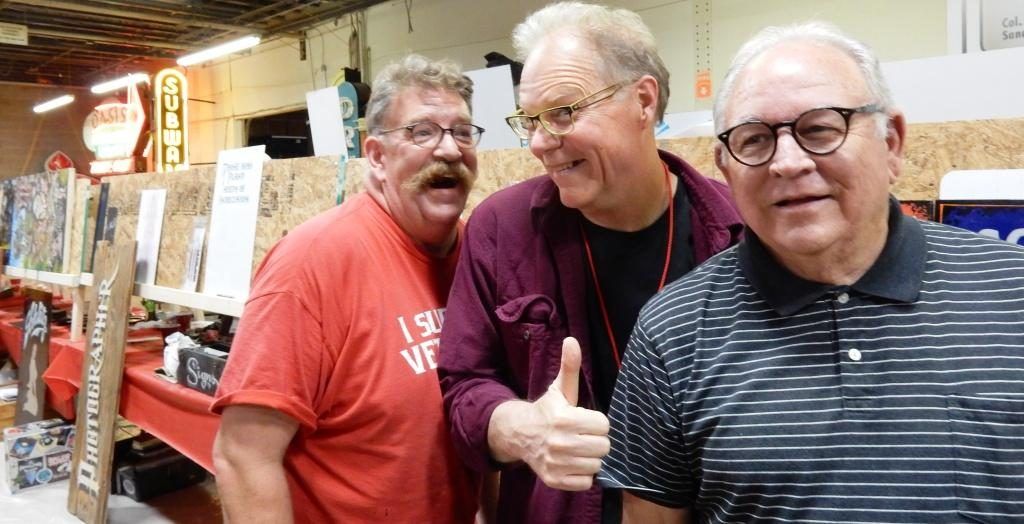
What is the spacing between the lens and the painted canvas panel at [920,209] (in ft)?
4.42

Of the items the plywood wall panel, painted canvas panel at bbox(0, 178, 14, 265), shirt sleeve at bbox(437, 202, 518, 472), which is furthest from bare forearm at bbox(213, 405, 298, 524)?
painted canvas panel at bbox(0, 178, 14, 265)

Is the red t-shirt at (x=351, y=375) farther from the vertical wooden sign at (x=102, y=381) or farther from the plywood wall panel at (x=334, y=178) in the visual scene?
the vertical wooden sign at (x=102, y=381)

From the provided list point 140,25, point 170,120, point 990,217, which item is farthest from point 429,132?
point 140,25

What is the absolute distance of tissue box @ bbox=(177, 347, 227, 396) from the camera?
8.98ft

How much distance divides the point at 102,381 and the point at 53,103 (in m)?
10.0

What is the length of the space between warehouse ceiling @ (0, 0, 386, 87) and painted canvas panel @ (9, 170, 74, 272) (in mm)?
3472

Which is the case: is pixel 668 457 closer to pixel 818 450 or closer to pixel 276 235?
pixel 818 450

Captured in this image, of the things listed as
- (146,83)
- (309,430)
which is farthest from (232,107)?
(309,430)

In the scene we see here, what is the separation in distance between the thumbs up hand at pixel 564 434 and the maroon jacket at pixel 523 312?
0.14m

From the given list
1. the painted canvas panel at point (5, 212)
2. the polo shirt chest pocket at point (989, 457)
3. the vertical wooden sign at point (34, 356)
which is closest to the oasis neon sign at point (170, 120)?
the painted canvas panel at point (5, 212)

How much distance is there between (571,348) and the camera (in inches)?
40.9

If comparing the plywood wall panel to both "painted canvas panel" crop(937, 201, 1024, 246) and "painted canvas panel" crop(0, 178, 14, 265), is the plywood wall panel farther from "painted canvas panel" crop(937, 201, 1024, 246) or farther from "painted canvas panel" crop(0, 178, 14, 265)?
"painted canvas panel" crop(0, 178, 14, 265)

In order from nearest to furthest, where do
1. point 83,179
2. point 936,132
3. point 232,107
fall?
point 936,132
point 83,179
point 232,107

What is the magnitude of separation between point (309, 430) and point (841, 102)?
126 centimetres
